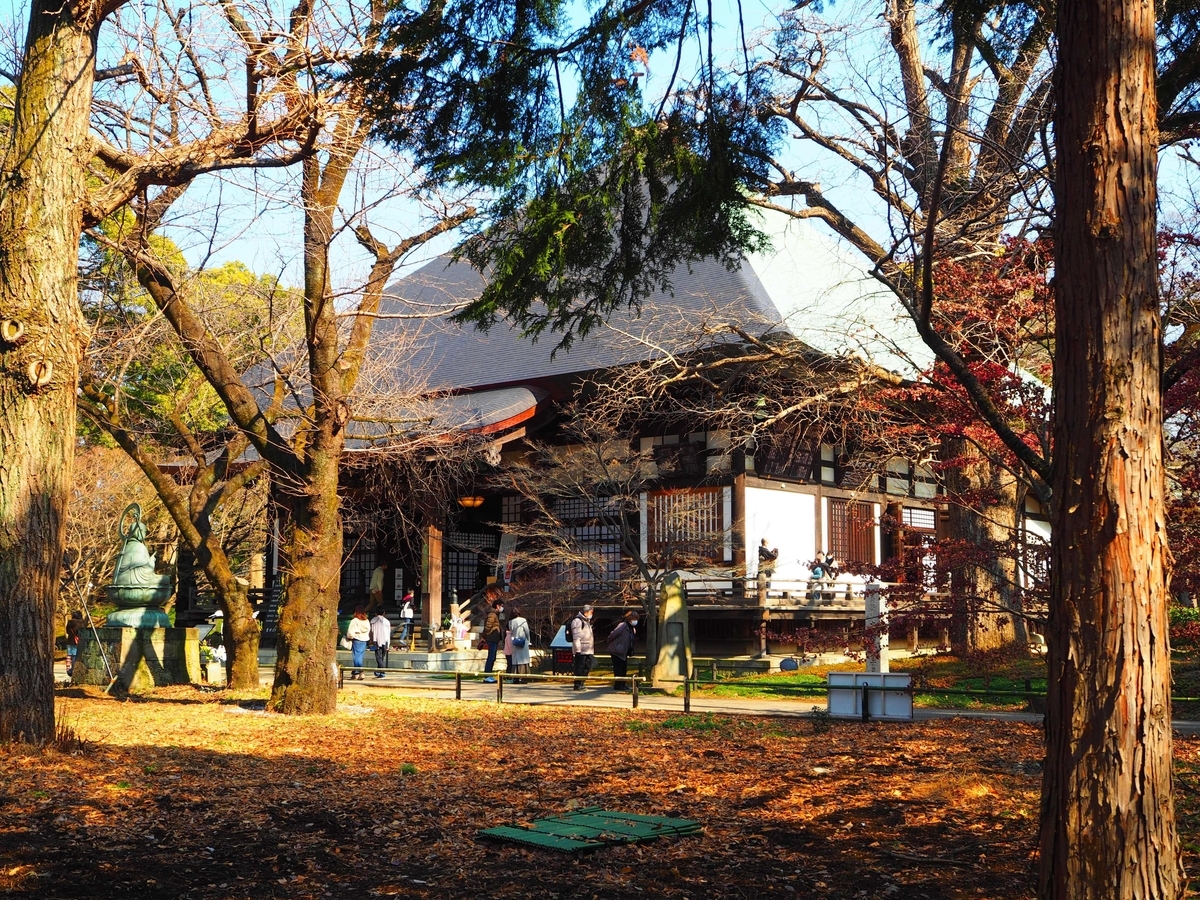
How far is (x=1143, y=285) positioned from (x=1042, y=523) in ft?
103

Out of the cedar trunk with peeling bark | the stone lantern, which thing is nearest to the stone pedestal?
the stone lantern

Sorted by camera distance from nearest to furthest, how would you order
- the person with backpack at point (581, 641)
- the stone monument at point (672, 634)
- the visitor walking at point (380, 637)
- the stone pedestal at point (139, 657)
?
the stone pedestal at point (139, 657) → the stone monument at point (672, 634) → the person with backpack at point (581, 641) → the visitor walking at point (380, 637)

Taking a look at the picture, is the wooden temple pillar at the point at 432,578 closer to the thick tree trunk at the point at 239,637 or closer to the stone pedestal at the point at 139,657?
the stone pedestal at the point at 139,657

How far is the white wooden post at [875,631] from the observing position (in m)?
A: 13.9

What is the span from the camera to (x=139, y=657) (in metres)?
16.7

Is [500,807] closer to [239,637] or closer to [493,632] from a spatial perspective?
[239,637]

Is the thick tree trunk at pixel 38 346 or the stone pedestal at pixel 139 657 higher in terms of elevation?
the thick tree trunk at pixel 38 346

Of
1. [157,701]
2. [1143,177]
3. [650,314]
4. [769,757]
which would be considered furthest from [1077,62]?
[650,314]

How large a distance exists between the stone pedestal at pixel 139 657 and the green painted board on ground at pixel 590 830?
444 inches

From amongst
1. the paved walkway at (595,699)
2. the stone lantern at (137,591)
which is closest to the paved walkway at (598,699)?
the paved walkway at (595,699)

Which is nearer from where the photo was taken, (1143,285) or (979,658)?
(1143,285)

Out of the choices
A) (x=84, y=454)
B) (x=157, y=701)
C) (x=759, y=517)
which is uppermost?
(x=84, y=454)

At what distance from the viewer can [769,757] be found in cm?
1000

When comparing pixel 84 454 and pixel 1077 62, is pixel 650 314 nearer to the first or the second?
pixel 84 454
